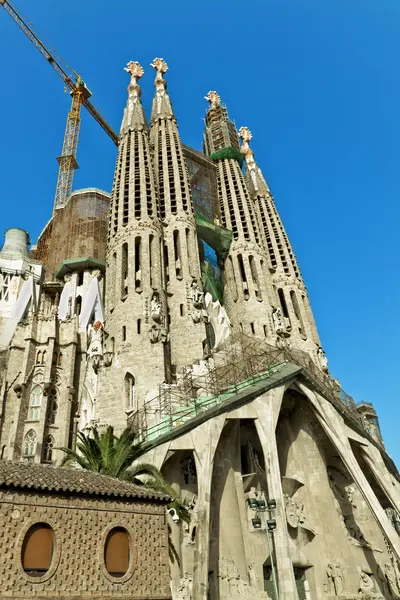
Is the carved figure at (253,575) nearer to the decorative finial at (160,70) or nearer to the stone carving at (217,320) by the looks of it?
the stone carving at (217,320)

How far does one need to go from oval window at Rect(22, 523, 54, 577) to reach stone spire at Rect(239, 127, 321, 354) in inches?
969

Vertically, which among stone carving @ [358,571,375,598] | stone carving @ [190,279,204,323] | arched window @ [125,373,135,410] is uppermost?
stone carving @ [190,279,204,323]

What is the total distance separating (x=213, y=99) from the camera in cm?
5622

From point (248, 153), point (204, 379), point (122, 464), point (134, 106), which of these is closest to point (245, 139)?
point (248, 153)

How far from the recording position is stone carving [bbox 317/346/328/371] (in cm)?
3425

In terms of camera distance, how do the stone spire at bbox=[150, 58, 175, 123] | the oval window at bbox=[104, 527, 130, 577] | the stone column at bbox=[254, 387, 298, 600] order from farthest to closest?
the stone spire at bbox=[150, 58, 175, 123] → the stone column at bbox=[254, 387, 298, 600] → the oval window at bbox=[104, 527, 130, 577]

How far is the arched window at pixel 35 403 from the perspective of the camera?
28703mm

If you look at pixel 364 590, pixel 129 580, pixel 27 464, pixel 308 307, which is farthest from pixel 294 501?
pixel 308 307

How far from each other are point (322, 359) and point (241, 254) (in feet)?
36.6

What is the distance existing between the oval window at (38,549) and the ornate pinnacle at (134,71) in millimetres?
42014

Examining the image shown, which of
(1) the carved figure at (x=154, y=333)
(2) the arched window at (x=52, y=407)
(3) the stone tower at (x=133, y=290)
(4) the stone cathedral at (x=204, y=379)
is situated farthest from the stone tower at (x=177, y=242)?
(2) the arched window at (x=52, y=407)

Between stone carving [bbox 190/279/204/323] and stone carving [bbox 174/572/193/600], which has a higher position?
stone carving [bbox 190/279/204/323]

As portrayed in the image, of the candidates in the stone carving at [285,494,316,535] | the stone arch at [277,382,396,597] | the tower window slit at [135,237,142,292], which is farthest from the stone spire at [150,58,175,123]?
the stone carving at [285,494,316,535]

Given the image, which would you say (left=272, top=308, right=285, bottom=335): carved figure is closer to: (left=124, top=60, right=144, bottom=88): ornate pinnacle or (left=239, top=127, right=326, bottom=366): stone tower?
(left=239, top=127, right=326, bottom=366): stone tower
